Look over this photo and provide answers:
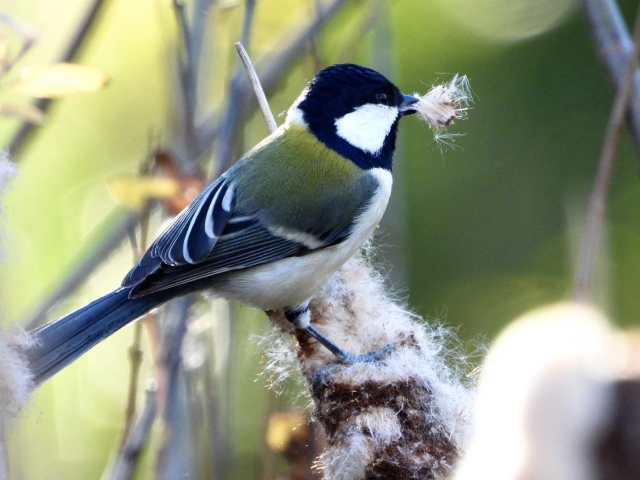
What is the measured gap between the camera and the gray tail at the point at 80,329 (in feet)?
4.58

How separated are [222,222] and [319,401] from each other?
509mm

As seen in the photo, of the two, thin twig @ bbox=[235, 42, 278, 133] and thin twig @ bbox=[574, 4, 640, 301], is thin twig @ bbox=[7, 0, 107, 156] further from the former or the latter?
thin twig @ bbox=[574, 4, 640, 301]

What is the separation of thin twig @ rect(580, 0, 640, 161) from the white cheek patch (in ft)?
2.33

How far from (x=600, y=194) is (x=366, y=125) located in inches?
39.7

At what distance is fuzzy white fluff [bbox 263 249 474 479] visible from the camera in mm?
1199

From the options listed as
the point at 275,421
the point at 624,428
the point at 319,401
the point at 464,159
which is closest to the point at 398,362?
the point at 319,401

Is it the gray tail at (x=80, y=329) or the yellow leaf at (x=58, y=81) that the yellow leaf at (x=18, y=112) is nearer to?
the yellow leaf at (x=58, y=81)

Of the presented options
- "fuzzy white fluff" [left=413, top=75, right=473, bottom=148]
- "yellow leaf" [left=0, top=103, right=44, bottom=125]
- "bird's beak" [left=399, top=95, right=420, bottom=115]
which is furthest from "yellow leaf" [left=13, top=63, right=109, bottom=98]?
"bird's beak" [left=399, top=95, right=420, bottom=115]

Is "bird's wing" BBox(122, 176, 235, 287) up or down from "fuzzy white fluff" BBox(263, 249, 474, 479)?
up

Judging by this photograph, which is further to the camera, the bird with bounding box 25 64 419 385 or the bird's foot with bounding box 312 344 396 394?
the bird with bounding box 25 64 419 385

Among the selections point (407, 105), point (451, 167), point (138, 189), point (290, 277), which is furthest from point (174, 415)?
point (451, 167)

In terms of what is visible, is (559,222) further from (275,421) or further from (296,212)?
(275,421)

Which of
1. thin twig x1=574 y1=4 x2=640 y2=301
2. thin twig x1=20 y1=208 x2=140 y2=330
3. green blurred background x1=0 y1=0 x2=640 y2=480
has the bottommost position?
green blurred background x1=0 y1=0 x2=640 y2=480

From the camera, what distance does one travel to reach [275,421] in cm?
152
